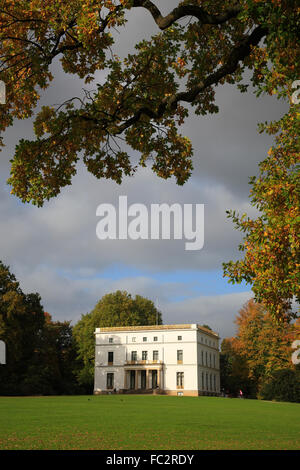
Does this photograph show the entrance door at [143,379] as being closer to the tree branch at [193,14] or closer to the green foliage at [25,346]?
the green foliage at [25,346]

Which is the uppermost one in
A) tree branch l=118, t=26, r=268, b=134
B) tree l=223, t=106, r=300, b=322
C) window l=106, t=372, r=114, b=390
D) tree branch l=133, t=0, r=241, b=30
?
tree branch l=133, t=0, r=241, b=30

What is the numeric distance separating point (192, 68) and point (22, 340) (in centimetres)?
5255

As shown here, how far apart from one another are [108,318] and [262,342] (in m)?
30.7

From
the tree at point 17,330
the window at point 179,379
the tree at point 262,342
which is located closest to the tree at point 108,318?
the window at point 179,379

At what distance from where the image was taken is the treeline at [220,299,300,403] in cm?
5128

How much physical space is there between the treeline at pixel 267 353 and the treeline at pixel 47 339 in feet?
74.3

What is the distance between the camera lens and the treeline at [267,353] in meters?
51.3

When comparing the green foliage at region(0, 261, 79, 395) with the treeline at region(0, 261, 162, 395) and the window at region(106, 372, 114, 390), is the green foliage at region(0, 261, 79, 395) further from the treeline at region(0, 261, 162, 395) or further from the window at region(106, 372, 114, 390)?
the window at region(106, 372, 114, 390)

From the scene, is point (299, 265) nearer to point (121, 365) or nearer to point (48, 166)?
point (48, 166)

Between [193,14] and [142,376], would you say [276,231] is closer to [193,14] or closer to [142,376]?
[193,14]

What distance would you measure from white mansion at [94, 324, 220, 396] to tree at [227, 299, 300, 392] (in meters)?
13.4

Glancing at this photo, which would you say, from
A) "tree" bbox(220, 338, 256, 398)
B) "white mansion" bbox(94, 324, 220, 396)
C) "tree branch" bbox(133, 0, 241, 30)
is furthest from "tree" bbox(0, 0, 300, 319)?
"white mansion" bbox(94, 324, 220, 396)

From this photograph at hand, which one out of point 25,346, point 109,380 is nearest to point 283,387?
point 25,346

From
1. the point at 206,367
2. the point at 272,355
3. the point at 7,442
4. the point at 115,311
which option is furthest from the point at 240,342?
the point at 7,442
